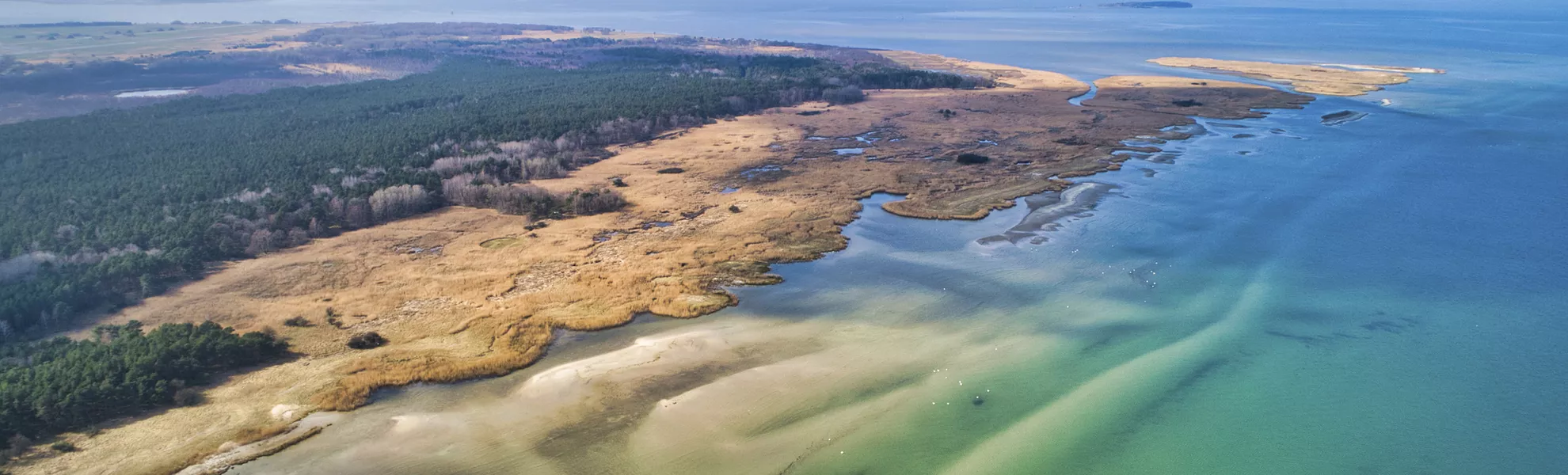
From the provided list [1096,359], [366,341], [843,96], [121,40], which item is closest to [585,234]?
[366,341]

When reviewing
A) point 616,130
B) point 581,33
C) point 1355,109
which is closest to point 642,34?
point 581,33

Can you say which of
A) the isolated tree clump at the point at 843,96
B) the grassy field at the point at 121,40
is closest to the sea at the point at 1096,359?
the isolated tree clump at the point at 843,96

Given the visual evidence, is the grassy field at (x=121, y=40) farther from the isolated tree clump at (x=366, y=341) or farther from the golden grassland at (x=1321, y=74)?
the golden grassland at (x=1321, y=74)

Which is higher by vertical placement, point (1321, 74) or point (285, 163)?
point (1321, 74)

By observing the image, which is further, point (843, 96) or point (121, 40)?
point (121, 40)

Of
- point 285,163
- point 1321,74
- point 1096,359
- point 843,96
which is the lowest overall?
point 1096,359

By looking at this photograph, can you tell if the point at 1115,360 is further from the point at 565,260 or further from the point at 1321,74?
the point at 1321,74
